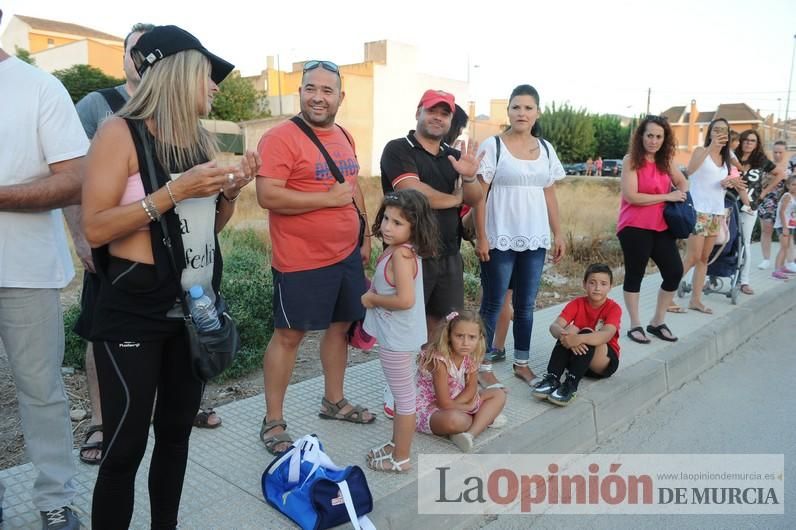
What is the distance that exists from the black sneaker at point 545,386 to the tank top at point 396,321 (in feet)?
4.28

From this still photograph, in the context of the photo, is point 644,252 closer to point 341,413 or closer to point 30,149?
point 341,413

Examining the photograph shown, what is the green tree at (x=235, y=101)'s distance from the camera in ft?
96.5

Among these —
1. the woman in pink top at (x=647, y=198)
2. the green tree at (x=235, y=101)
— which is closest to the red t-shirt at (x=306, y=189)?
the woman in pink top at (x=647, y=198)

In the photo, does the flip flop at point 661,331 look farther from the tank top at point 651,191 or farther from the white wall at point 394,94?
the white wall at point 394,94

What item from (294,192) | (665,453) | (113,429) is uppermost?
(294,192)

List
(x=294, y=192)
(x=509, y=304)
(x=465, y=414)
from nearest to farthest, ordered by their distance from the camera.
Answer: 1. (x=294, y=192)
2. (x=465, y=414)
3. (x=509, y=304)

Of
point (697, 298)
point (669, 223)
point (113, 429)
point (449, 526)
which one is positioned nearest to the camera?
point (113, 429)

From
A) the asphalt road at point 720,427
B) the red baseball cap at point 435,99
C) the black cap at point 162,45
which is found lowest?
the asphalt road at point 720,427

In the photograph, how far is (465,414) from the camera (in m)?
3.55

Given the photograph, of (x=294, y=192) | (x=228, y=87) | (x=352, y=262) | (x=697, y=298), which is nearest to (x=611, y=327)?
(x=352, y=262)

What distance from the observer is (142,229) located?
2.23m

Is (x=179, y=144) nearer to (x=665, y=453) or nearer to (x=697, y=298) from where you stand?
(x=665, y=453)

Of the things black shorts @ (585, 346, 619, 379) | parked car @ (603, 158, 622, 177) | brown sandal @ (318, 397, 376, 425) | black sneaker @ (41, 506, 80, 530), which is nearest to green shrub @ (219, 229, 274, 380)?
brown sandal @ (318, 397, 376, 425)

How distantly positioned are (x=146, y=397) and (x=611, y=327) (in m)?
3.18
